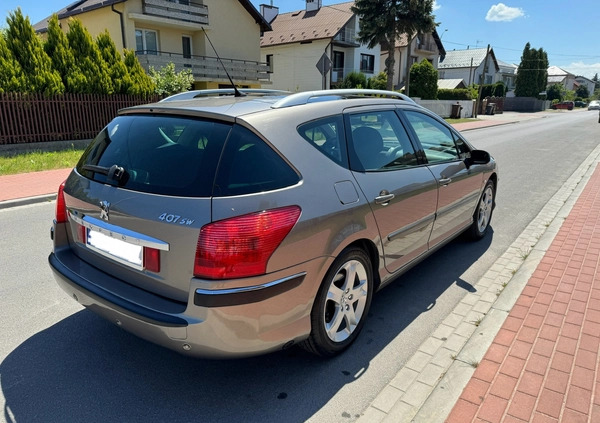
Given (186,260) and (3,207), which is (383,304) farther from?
(3,207)

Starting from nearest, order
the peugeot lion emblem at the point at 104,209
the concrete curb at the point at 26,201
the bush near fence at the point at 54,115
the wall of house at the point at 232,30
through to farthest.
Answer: the peugeot lion emblem at the point at 104,209 → the concrete curb at the point at 26,201 → the bush near fence at the point at 54,115 → the wall of house at the point at 232,30

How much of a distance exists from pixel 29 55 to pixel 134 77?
322 centimetres

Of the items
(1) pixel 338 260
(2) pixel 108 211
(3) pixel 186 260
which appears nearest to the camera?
(3) pixel 186 260

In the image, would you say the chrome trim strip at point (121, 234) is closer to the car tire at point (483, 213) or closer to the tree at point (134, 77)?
the car tire at point (483, 213)

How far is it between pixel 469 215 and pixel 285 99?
9.45 feet

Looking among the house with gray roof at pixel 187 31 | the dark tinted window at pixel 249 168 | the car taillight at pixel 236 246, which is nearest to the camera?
the car taillight at pixel 236 246

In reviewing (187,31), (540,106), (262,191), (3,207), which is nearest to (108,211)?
(262,191)

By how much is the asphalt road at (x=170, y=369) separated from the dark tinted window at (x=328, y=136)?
1391 millimetres

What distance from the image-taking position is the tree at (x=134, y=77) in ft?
47.5

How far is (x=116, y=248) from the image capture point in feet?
8.20

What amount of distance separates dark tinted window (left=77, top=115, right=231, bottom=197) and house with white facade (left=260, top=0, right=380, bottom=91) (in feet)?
115

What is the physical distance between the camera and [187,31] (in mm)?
25531

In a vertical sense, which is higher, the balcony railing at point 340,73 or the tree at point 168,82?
the balcony railing at point 340,73

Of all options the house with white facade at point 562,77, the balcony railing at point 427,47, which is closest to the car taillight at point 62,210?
the balcony railing at point 427,47
